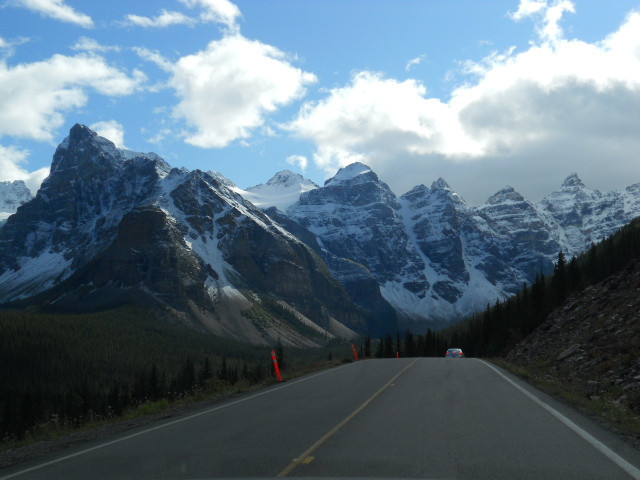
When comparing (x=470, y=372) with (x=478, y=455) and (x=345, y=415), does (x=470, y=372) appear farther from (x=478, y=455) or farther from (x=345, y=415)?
(x=478, y=455)

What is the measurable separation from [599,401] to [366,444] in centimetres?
820

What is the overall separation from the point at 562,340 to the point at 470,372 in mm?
8705

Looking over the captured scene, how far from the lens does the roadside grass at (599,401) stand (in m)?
13.0

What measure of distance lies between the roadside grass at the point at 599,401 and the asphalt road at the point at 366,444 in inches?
22.8

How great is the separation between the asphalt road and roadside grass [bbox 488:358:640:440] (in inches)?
22.8

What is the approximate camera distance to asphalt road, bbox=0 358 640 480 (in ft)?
30.3

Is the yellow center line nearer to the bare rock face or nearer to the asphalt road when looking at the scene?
the asphalt road

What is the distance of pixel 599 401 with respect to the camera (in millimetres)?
16141

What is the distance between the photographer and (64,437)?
14.7m

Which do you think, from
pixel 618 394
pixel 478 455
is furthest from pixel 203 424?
pixel 618 394

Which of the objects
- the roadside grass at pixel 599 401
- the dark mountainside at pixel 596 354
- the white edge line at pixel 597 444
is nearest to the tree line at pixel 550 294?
the dark mountainside at pixel 596 354

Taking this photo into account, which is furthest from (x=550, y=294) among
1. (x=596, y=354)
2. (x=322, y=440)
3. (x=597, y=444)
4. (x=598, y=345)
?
(x=322, y=440)

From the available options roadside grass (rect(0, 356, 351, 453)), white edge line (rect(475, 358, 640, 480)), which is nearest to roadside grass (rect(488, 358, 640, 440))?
white edge line (rect(475, 358, 640, 480))

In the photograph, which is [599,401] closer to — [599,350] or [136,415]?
[599,350]
